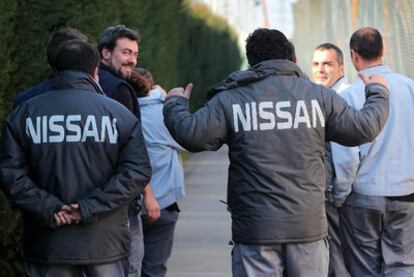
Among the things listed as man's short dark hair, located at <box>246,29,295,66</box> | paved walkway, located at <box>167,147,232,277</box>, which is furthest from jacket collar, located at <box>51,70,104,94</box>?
paved walkway, located at <box>167,147,232,277</box>

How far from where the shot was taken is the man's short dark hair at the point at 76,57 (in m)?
5.51

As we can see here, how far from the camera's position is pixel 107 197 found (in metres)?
5.30

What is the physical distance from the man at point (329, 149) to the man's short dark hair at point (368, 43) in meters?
0.39

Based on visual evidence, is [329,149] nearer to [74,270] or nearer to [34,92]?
[34,92]

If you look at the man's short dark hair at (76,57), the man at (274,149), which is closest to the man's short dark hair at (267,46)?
the man at (274,149)

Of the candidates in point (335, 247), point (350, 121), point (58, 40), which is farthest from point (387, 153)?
point (58, 40)

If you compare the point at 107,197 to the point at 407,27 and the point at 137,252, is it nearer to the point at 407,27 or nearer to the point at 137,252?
the point at 137,252

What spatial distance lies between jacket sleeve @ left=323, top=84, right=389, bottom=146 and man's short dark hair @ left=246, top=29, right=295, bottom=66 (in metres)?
0.30

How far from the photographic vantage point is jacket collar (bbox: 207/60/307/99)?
543 cm

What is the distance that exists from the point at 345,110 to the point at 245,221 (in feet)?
2.47

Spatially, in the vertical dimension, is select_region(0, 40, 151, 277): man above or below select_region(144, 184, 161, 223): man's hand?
above

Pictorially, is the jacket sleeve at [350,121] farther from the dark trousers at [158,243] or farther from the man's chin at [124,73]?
the dark trousers at [158,243]

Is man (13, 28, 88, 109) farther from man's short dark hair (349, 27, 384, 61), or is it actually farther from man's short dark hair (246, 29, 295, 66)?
man's short dark hair (349, 27, 384, 61)

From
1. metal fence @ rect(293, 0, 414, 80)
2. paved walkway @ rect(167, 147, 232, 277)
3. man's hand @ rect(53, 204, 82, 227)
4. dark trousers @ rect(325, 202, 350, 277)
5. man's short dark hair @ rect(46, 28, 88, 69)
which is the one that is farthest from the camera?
paved walkway @ rect(167, 147, 232, 277)
